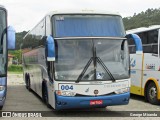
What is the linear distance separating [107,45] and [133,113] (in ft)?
8.03

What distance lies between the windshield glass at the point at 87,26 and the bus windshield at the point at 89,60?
0.95 feet

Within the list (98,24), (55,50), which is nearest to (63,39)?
(55,50)

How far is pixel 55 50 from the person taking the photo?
35.2 ft

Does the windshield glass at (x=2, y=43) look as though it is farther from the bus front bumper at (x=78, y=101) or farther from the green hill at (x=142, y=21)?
the green hill at (x=142, y=21)

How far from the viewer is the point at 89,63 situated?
35.1 feet

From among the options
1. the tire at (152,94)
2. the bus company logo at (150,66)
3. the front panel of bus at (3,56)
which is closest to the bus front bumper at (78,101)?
the front panel of bus at (3,56)

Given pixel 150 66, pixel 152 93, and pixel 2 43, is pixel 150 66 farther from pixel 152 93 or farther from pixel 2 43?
pixel 2 43

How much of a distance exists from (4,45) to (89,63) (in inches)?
102

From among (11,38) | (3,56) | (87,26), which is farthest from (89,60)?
(3,56)

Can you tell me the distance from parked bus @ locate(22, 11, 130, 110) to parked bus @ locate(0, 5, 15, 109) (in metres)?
1.10

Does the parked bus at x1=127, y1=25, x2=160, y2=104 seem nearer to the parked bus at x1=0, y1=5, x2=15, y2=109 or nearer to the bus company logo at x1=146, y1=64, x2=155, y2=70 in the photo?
the bus company logo at x1=146, y1=64, x2=155, y2=70

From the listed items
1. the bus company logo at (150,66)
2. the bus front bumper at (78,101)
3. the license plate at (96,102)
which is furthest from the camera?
the bus company logo at (150,66)

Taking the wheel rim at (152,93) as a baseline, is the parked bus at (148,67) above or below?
above

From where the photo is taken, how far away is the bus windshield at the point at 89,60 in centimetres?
1062
